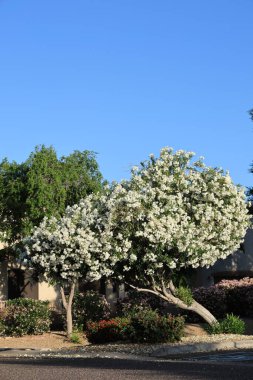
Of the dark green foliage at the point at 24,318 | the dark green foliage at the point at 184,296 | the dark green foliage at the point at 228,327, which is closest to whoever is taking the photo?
the dark green foliage at the point at 228,327

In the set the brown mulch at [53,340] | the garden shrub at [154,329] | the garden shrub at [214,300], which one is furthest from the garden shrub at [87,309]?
the garden shrub at [154,329]

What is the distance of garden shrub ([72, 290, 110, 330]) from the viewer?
28.5 meters

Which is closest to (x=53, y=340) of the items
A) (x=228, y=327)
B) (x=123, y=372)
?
(x=228, y=327)

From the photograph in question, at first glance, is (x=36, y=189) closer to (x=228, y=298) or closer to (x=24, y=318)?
(x=24, y=318)

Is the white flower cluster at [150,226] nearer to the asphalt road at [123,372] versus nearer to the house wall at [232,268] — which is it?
the asphalt road at [123,372]

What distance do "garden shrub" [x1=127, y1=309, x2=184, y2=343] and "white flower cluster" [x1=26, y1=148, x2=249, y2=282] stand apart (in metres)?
1.86

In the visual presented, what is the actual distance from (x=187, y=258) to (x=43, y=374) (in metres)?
11.1

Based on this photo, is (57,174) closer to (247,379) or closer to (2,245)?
(2,245)

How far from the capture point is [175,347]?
63.5 feet

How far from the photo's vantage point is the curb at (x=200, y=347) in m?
19.0

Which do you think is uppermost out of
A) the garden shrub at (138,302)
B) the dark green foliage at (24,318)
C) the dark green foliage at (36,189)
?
the dark green foliage at (36,189)

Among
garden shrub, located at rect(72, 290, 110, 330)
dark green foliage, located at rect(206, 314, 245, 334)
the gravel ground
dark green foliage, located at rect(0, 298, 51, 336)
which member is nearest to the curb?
the gravel ground

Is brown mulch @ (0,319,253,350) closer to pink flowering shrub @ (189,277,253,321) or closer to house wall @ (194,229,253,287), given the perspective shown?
pink flowering shrub @ (189,277,253,321)

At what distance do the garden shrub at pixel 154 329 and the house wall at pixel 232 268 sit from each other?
12355 mm
